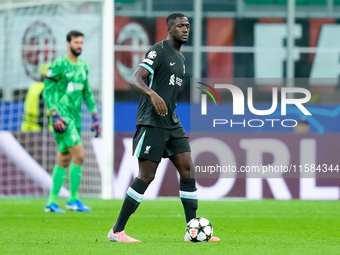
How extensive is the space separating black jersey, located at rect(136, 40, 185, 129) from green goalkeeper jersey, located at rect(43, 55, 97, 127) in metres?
3.54

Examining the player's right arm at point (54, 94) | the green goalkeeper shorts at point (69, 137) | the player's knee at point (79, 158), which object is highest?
the player's right arm at point (54, 94)

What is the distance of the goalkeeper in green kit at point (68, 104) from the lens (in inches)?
412

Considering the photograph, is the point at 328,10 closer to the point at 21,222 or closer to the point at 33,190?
the point at 33,190

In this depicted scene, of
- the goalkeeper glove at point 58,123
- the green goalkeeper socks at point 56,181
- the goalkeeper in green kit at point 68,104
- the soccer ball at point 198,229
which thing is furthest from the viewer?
the green goalkeeper socks at point 56,181

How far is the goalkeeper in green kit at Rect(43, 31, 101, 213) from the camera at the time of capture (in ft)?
34.3

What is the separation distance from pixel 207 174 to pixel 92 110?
3553mm

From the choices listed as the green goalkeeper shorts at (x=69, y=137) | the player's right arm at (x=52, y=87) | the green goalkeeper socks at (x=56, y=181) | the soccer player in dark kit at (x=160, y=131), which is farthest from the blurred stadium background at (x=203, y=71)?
the soccer player in dark kit at (x=160, y=131)

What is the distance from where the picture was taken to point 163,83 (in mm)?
7078

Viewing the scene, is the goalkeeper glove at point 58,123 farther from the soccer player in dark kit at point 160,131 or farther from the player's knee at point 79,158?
the soccer player in dark kit at point 160,131

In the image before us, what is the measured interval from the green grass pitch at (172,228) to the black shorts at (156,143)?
28.0 inches

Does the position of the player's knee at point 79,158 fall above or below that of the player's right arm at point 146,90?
below

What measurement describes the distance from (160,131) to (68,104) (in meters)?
3.71

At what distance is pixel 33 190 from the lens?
13969 millimetres

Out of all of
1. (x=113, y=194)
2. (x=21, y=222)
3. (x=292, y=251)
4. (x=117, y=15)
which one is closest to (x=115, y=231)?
(x=292, y=251)
